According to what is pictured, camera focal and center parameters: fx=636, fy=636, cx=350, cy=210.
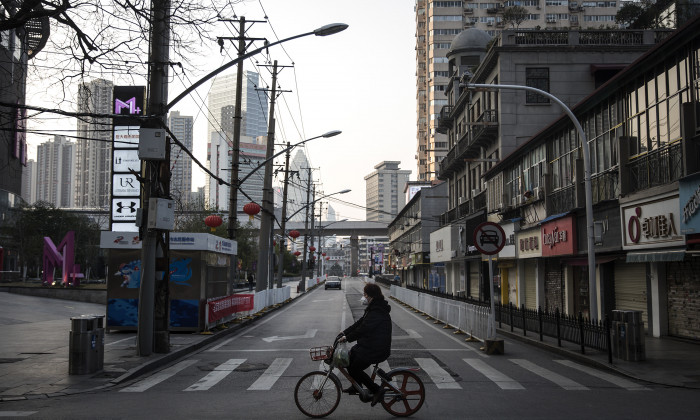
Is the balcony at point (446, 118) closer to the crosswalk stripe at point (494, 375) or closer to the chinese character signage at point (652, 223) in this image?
the chinese character signage at point (652, 223)

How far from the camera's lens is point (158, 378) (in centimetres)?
1222

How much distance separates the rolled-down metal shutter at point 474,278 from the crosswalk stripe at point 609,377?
29124 millimetres

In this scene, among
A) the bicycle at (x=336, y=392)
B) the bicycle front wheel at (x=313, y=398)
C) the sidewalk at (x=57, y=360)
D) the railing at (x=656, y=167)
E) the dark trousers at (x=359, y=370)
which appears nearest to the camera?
the dark trousers at (x=359, y=370)

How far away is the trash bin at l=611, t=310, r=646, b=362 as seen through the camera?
13.3 metres

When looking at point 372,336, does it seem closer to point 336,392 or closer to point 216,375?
point 336,392

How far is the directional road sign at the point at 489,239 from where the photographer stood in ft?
52.3

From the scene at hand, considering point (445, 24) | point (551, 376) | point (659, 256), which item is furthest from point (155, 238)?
point (445, 24)

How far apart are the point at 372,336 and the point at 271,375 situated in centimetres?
482

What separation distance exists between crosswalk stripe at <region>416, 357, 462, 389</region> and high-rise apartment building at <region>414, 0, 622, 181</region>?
78421mm

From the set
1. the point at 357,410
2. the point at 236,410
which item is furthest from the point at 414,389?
the point at 236,410

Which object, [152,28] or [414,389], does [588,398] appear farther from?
[152,28]

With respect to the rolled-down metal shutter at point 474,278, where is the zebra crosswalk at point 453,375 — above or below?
below

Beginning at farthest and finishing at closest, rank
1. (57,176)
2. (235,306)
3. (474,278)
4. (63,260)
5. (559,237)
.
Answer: (57,176) → (474,278) → (63,260) → (235,306) → (559,237)

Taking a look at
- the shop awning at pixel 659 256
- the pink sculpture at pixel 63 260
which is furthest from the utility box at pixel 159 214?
the pink sculpture at pixel 63 260
